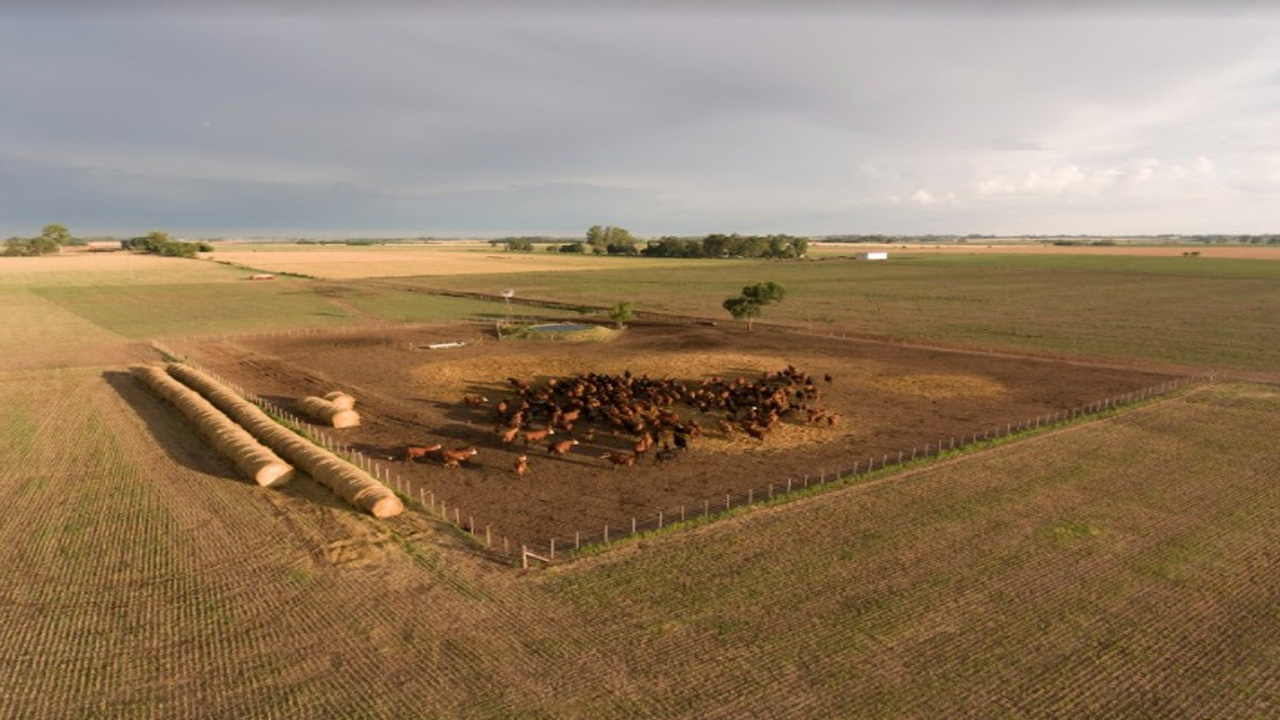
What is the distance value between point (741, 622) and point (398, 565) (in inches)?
422

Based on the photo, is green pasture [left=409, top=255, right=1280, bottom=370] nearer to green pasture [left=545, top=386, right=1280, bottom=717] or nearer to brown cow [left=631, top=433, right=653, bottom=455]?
green pasture [left=545, top=386, right=1280, bottom=717]

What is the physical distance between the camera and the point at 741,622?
17734 mm

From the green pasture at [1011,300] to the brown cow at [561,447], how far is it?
143ft

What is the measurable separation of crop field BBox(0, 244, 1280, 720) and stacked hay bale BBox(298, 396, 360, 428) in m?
5.92

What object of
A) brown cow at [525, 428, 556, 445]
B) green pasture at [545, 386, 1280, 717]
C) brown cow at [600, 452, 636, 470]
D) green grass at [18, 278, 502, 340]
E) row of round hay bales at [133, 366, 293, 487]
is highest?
green grass at [18, 278, 502, 340]

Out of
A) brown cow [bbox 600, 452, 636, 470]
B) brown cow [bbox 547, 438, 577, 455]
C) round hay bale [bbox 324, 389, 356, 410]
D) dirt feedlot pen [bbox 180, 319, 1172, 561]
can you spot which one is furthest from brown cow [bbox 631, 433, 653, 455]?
round hay bale [bbox 324, 389, 356, 410]

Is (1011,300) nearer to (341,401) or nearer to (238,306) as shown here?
(341,401)

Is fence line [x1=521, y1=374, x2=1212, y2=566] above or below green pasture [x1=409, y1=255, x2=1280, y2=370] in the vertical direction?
below

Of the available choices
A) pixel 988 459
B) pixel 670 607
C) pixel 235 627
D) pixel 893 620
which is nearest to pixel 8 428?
pixel 235 627

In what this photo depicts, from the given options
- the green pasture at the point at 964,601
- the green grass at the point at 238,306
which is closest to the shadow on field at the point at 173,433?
the green pasture at the point at 964,601

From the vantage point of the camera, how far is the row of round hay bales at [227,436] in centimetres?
2673

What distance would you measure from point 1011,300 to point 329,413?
316ft

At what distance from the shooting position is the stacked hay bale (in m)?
35.8

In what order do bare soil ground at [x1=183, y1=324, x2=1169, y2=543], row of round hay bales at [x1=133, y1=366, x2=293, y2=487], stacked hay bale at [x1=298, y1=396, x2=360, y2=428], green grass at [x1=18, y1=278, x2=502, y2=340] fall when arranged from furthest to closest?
green grass at [x1=18, y1=278, x2=502, y2=340], stacked hay bale at [x1=298, y1=396, x2=360, y2=428], bare soil ground at [x1=183, y1=324, x2=1169, y2=543], row of round hay bales at [x1=133, y1=366, x2=293, y2=487]
